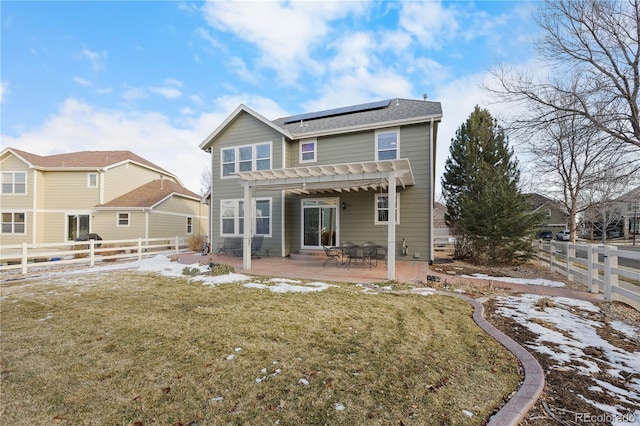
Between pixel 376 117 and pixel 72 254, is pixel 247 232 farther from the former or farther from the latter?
pixel 72 254

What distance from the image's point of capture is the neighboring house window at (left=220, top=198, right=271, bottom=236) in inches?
523

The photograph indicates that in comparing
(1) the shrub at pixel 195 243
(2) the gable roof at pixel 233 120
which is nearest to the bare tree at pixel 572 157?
(2) the gable roof at pixel 233 120

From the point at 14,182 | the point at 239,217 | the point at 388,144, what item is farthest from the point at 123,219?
the point at 388,144

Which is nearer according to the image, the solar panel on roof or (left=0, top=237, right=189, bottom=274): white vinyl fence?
(left=0, top=237, right=189, bottom=274): white vinyl fence

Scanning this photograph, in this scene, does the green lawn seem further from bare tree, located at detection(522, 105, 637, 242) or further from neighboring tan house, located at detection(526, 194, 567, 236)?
bare tree, located at detection(522, 105, 637, 242)

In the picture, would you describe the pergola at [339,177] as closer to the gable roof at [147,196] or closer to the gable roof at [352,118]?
the gable roof at [352,118]

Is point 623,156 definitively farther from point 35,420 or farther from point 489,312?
point 35,420

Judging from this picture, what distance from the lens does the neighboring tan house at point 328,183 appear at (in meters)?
11.2

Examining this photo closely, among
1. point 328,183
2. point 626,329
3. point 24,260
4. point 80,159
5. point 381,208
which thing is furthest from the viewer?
point 80,159

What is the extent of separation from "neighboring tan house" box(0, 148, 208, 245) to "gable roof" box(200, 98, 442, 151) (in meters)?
8.81

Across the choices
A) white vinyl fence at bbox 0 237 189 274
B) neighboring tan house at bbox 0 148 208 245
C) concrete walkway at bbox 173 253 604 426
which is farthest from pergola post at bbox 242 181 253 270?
neighboring tan house at bbox 0 148 208 245

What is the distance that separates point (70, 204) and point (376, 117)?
2166 cm

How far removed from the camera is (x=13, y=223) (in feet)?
62.7

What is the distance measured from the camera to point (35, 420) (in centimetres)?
229
